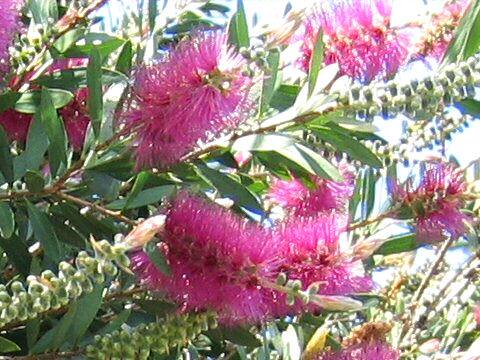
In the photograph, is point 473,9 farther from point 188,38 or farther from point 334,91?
point 188,38

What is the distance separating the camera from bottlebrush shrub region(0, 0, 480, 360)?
52.0 inches

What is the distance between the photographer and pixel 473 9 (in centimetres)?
129

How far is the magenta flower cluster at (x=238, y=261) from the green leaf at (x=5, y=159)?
0.24m

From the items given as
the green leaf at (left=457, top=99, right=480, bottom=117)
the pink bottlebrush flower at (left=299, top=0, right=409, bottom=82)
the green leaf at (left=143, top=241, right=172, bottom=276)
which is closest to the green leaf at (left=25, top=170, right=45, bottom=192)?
the green leaf at (left=143, top=241, right=172, bottom=276)

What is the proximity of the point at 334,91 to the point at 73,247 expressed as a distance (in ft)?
1.71

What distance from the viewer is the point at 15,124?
1.63 metres

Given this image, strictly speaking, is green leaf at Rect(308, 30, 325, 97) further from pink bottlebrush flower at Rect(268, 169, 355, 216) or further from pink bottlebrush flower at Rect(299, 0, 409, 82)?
pink bottlebrush flower at Rect(268, 169, 355, 216)

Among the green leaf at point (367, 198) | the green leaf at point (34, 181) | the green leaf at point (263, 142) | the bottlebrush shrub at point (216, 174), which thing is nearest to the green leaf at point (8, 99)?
the bottlebrush shrub at point (216, 174)

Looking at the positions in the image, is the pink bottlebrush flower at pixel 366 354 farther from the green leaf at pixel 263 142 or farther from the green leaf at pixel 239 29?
the green leaf at pixel 239 29

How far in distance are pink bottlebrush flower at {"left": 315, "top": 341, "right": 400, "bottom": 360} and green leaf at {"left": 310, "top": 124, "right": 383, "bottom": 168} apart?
283 millimetres

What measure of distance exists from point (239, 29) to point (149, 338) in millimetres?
470

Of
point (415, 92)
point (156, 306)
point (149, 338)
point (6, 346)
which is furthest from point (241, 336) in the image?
point (415, 92)

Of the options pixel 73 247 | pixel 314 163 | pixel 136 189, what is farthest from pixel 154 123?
pixel 73 247

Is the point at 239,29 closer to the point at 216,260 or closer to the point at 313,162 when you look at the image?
the point at 313,162
